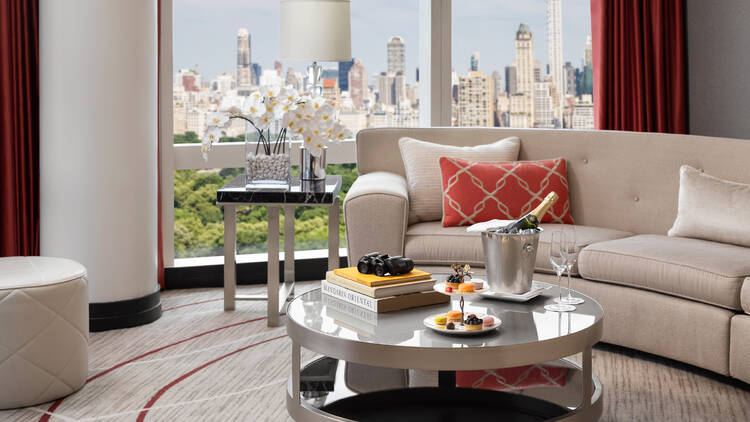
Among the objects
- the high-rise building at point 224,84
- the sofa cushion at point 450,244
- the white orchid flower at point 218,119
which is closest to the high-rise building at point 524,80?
the sofa cushion at point 450,244

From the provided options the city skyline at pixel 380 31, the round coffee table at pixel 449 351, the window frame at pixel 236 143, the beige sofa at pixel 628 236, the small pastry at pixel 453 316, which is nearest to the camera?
the round coffee table at pixel 449 351

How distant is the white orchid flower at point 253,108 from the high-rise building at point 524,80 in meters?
1.98

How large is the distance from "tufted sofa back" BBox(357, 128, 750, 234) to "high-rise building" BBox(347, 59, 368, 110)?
2.13 ft

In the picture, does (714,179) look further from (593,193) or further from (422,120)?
(422,120)

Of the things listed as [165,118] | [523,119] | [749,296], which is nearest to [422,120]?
[523,119]

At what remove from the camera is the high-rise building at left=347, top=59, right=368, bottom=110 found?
15.7 feet

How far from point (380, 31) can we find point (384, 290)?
272 cm

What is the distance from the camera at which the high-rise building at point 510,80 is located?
16.3 ft

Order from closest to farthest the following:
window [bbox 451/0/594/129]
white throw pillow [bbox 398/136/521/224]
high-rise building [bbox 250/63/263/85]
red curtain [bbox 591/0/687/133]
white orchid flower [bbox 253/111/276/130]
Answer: white orchid flower [bbox 253/111/276/130]
white throw pillow [bbox 398/136/521/224]
high-rise building [bbox 250/63/263/85]
red curtain [bbox 591/0/687/133]
window [bbox 451/0/594/129]

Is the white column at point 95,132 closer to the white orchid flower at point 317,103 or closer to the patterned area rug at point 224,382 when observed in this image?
the patterned area rug at point 224,382

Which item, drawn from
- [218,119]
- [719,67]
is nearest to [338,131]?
[218,119]

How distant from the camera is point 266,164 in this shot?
3713 millimetres

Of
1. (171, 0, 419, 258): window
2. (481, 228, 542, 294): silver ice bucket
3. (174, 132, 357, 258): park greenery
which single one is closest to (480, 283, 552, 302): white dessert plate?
(481, 228, 542, 294): silver ice bucket

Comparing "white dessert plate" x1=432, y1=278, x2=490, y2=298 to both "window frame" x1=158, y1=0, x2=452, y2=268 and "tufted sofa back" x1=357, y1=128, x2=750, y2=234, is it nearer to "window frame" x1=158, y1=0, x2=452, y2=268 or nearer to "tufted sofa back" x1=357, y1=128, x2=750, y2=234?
"tufted sofa back" x1=357, y1=128, x2=750, y2=234
